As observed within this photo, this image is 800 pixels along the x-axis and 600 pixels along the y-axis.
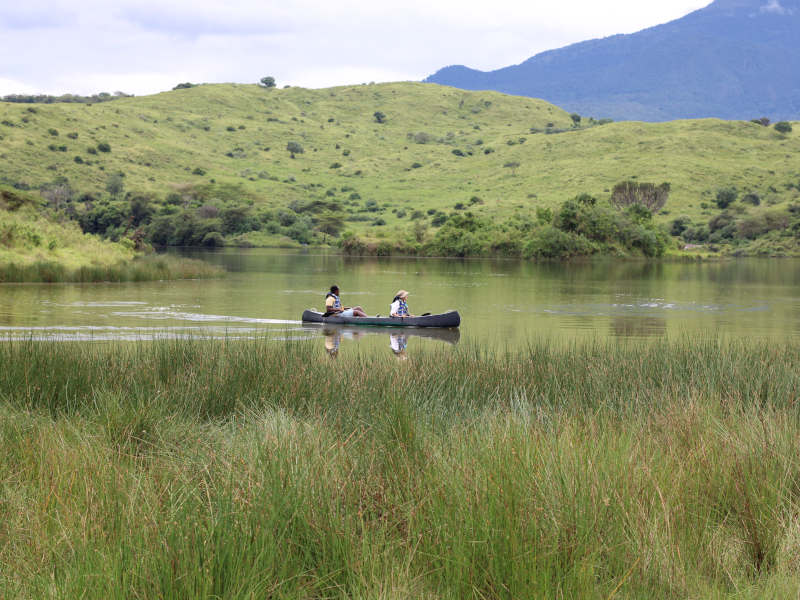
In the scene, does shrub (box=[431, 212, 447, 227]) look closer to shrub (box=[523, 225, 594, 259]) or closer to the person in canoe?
shrub (box=[523, 225, 594, 259])

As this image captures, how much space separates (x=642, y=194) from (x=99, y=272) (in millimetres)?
86000

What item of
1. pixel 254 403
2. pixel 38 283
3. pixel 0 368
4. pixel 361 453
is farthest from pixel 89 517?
pixel 38 283

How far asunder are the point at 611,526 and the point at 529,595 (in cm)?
82

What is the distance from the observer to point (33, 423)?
21.3 ft

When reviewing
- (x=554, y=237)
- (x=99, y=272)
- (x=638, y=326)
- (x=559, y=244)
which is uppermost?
(x=554, y=237)

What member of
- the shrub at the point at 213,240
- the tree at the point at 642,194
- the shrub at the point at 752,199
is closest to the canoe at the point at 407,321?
the shrub at the point at 213,240

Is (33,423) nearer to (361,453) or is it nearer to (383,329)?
(361,453)

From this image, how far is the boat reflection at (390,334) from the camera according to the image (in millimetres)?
23241

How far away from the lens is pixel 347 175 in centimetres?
16900

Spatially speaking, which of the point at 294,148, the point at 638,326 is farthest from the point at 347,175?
the point at 638,326

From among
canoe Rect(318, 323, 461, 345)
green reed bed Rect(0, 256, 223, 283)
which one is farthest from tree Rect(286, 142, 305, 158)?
canoe Rect(318, 323, 461, 345)

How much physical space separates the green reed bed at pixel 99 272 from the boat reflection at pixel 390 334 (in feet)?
54.0

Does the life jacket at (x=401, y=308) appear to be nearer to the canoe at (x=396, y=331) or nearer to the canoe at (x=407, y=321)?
the canoe at (x=407, y=321)

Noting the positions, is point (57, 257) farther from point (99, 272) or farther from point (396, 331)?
point (396, 331)
